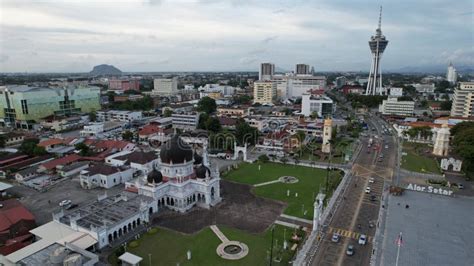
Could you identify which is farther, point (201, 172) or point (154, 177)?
point (201, 172)

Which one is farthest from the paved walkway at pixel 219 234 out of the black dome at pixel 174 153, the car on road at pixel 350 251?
the car on road at pixel 350 251

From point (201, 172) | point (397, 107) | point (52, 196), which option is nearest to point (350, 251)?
point (201, 172)

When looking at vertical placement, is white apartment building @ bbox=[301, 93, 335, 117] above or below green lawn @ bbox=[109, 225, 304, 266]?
above

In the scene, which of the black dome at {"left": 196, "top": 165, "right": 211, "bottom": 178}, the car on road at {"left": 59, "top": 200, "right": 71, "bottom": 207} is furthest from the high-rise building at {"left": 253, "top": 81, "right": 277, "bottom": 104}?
the car on road at {"left": 59, "top": 200, "right": 71, "bottom": 207}

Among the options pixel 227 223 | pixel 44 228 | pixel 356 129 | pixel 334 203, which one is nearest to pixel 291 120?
pixel 356 129

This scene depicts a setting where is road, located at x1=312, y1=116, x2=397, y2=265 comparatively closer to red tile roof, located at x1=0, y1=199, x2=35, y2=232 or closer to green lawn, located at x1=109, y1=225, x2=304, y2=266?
green lawn, located at x1=109, y1=225, x2=304, y2=266

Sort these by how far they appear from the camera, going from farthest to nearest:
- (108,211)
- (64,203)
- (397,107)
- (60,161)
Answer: (397,107) → (60,161) → (64,203) → (108,211)

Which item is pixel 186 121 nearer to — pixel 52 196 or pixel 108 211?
pixel 52 196
